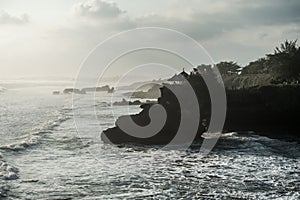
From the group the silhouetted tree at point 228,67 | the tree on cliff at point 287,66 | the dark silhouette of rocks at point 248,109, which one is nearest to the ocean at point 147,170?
the dark silhouette of rocks at point 248,109

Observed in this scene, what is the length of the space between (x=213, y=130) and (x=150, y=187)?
813 inches

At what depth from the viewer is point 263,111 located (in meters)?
39.8

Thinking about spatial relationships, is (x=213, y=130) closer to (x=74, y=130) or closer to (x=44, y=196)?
(x=74, y=130)

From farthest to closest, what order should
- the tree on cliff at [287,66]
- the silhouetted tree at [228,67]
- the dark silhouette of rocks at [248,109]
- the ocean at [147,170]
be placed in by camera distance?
the silhouetted tree at [228,67]
the tree on cliff at [287,66]
the dark silhouette of rocks at [248,109]
the ocean at [147,170]

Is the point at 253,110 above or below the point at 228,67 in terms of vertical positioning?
below

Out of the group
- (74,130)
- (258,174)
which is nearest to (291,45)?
(74,130)

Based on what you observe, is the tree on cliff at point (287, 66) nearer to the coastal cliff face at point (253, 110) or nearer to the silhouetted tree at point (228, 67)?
the coastal cliff face at point (253, 110)

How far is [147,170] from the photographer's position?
844 inches

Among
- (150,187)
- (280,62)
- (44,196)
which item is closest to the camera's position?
(44,196)

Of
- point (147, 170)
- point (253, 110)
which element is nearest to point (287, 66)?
point (253, 110)

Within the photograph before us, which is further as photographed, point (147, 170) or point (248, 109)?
point (248, 109)

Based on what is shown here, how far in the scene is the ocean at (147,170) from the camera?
16.8m

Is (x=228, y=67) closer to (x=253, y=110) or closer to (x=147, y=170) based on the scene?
(x=253, y=110)

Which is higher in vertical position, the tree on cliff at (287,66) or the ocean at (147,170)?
the tree on cliff at (287,66)
